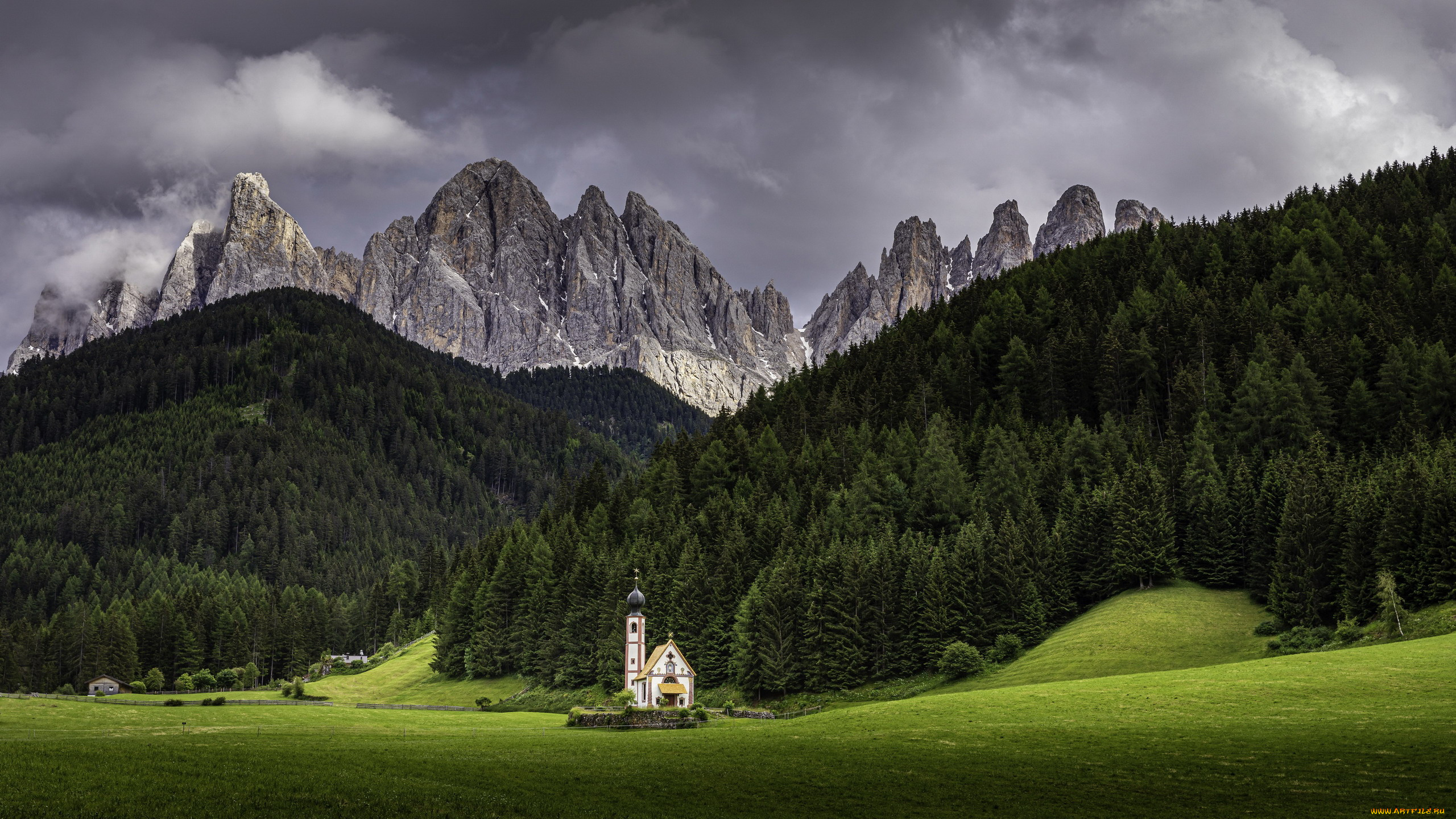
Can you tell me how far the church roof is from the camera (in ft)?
274

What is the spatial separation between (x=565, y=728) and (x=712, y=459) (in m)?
61.0

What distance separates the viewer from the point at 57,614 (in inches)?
5536

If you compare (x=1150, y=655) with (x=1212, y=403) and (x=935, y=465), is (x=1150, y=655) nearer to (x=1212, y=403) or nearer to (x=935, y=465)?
(x=935, y=465)

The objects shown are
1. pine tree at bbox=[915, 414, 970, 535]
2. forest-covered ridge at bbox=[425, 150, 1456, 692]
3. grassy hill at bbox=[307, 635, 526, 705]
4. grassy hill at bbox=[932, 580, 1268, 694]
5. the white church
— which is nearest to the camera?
grassy hill at bbox=[932, 580, 1268, 694]

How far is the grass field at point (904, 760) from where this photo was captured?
28375mm

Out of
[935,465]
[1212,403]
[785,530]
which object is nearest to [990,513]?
[935,465]

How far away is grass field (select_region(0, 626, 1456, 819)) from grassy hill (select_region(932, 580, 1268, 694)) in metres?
8.64

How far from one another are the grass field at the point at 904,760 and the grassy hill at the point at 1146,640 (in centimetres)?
864

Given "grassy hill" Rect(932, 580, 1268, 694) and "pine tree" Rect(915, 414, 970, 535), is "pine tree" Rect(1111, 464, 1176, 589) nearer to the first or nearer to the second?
"grassy hill" Rect(932, 580, 1268, 694)

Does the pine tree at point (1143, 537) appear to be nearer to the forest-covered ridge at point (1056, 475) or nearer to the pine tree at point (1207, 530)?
the forest-covered ridge at point (1056, 475)

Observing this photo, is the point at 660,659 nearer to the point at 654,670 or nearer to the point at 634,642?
the point at 654,670

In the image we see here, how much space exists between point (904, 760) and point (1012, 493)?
62932 millimetres

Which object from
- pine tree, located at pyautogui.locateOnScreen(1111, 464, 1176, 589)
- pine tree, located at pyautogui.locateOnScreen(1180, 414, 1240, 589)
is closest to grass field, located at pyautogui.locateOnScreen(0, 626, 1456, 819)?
pine tree, located at pyautogui.locateOnScreen(1180, 414, 1240, 589)

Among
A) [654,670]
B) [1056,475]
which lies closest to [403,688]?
[654,670]
